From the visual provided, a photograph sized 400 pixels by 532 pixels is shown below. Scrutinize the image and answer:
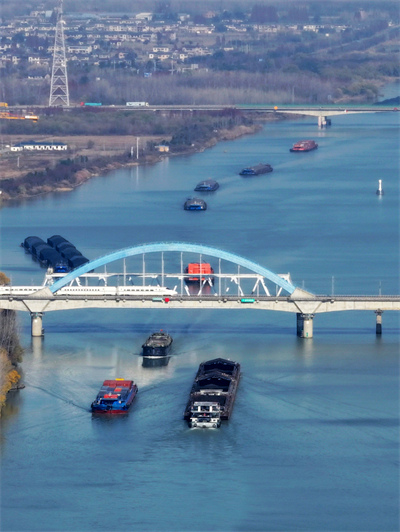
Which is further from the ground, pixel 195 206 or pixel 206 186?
pixel 206 186

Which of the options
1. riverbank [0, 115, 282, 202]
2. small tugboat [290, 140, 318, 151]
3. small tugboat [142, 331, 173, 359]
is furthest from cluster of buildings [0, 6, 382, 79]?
small tugboat [142, 331, 173, 359]

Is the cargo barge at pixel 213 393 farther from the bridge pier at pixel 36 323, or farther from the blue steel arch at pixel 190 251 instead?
the bridge pier at pixel 36 323

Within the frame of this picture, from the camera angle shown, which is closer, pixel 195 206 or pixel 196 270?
pixel 196 270

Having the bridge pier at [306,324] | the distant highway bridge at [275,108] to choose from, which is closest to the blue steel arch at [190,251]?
the bridge pier at [306,324]

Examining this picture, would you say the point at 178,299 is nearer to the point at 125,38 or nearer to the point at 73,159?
the point at 73,159

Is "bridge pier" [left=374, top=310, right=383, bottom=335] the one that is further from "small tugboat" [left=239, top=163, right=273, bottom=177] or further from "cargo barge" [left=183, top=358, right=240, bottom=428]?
"small tugboat" [left=239, top=163, right=273, bottom=177]

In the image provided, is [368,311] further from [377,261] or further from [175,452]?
[175,452]

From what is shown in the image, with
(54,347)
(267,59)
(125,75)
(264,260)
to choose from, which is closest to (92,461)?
(54,347)

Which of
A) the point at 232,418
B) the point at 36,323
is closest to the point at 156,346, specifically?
the point at 36,323
